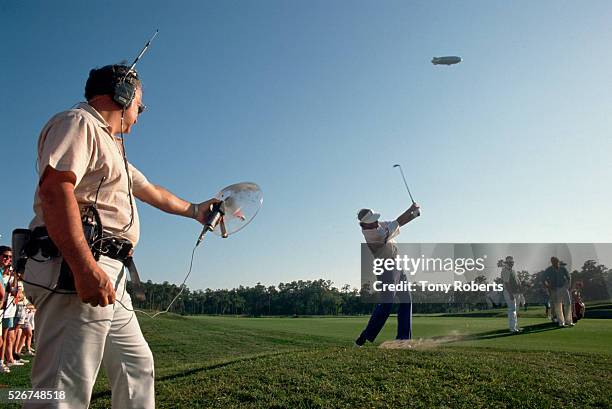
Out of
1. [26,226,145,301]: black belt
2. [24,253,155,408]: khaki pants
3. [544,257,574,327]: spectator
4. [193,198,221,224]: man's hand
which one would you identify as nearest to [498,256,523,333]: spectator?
[544,257,574,327]: spectator

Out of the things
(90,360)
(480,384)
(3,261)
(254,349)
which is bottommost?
(254,349)

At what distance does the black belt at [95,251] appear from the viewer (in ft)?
9.41

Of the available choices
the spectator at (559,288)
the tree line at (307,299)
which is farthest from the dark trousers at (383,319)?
the tree line at (307,299)

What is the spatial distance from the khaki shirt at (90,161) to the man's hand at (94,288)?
488 mm

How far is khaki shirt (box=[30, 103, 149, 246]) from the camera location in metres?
2.86

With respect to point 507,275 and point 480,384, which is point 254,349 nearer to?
point 507,275

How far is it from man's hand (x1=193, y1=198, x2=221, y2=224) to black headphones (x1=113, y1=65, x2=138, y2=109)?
1.20 meters

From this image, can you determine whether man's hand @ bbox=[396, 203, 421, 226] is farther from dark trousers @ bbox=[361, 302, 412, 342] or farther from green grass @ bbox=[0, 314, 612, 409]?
green grass @ bbox=[0, 314, 612, 409]

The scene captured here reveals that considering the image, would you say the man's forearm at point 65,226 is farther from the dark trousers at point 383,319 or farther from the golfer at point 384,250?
the dark trousers at point 383,319

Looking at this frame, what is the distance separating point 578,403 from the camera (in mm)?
6051

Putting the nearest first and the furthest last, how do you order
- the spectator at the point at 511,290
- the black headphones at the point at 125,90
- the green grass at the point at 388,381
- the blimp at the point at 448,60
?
1. the black headphones at the point at 125,90
2. the green grass at the point at 388,381
3. the spectator at the point at 511,290
4. the blimp at the point at 448,60

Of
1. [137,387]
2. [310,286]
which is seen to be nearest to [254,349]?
[137,387]

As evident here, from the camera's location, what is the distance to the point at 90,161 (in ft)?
10.0

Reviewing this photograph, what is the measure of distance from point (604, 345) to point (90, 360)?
13.7 metres
